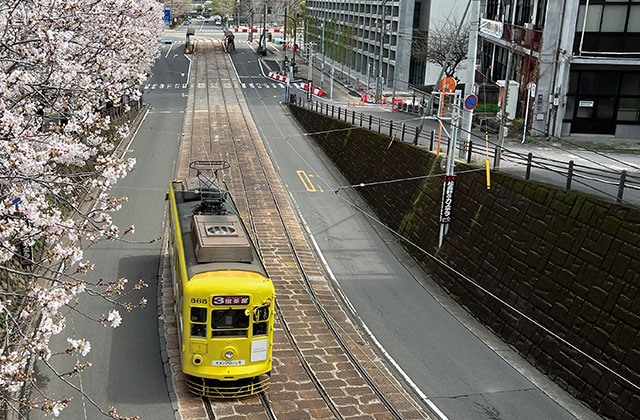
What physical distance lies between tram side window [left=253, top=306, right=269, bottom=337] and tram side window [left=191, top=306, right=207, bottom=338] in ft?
3.50

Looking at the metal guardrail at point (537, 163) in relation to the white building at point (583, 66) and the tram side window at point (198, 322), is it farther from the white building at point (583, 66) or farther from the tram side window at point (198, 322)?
the tram side window at point (198, 322)

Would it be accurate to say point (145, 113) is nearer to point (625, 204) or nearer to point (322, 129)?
point (322, 129)

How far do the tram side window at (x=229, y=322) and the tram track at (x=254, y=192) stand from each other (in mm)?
1818

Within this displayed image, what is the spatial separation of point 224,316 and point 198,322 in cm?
56

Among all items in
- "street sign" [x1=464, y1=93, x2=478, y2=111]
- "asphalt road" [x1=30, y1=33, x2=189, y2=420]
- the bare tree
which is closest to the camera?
"asphalt road" [x1=30, y1=33, x2=189, y2=420]

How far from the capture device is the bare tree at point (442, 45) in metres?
50.9

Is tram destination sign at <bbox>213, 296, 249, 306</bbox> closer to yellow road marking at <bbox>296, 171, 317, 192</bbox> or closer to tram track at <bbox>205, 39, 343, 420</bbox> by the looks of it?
tram track at <bbox>205, 39, 343, 420</bbox>

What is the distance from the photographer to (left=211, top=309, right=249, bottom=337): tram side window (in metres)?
13.4

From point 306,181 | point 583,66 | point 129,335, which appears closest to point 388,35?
point 583,66

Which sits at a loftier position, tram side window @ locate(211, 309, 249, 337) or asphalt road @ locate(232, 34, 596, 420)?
tram side window @ locate(211, 309, 249, 337)

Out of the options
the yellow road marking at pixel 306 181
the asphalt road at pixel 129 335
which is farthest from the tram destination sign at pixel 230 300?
the yellow road marking at pixel 306 181

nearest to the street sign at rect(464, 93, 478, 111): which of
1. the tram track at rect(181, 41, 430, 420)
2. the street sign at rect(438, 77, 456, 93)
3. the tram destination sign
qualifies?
the street sign at rect(438, 77, 456, 93)

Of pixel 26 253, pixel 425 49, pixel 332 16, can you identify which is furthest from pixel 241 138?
pixel 332 16

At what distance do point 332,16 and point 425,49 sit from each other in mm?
31619
